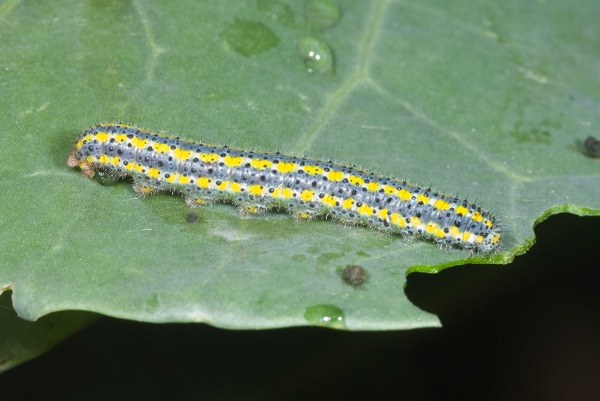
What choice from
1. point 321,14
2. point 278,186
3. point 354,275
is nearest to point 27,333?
point 278,186

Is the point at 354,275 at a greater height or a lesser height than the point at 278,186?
greater

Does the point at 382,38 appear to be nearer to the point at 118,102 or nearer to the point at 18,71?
the point at 118,102

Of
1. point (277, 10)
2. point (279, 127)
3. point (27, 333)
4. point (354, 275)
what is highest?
point (277, 10)

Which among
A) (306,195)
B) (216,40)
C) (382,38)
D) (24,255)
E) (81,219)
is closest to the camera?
(24,255)

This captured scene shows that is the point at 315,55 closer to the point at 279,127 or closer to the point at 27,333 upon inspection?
the point at 279,127

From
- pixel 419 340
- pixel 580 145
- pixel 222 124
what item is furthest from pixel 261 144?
pixel 580 145

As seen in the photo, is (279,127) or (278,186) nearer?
(278,186)
